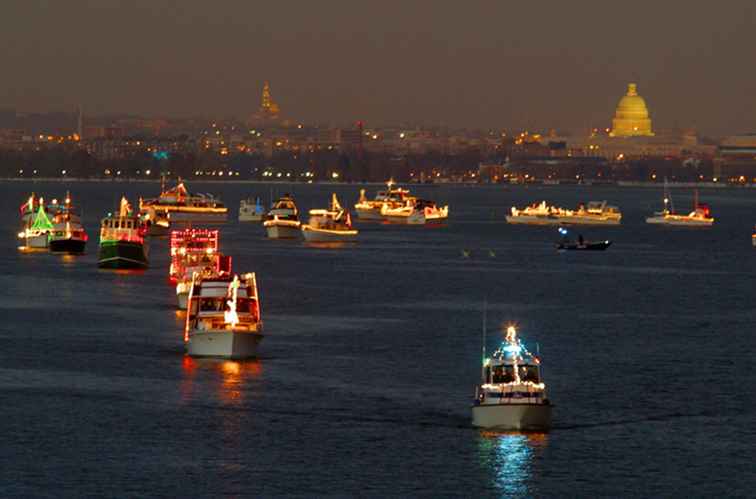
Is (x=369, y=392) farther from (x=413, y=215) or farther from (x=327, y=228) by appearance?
(x=413, y=215)

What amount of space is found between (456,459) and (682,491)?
16.7 feet

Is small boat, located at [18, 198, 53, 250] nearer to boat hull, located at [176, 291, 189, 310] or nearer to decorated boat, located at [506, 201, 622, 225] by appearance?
boat hull, located at [176, 291, 189, 310]

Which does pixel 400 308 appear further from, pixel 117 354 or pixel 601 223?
pixel 601 223

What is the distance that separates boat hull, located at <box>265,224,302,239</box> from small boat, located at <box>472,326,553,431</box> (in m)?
92.9

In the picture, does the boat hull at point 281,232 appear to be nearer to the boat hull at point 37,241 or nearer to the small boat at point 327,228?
the small boat at point 327,228

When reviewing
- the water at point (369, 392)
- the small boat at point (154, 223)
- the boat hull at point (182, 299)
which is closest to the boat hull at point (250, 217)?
the small boat at point (154, 223)

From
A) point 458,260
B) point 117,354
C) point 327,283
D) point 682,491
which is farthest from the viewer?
point 458,260

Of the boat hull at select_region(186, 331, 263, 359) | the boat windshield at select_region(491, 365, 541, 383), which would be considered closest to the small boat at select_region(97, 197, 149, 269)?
the boat hull at select_region(186, 331, 263, 359)

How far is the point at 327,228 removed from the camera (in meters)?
134

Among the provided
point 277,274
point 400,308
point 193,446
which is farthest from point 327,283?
point 193,446

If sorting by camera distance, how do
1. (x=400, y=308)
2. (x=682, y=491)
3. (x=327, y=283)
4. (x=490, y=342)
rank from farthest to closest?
(x=327, y=283)
(x=400, y=308)
(x=490, y=342)
(x=682, y=491)

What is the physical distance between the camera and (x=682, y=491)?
4109 centimetres

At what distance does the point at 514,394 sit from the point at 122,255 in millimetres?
54752

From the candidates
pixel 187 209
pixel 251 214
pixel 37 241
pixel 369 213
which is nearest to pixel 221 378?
pixel 37 241
